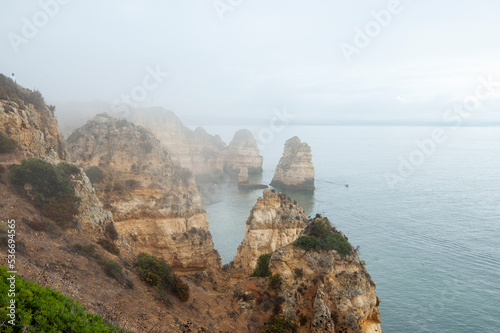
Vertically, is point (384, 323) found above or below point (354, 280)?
below

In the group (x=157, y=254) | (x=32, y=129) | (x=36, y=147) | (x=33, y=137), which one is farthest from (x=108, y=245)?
(x=157, y=254)

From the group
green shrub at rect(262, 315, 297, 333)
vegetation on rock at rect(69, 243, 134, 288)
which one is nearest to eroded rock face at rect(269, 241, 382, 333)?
green shrub at rect(262, 315, 297, 333)

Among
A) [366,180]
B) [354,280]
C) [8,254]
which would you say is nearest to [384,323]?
[354,280]

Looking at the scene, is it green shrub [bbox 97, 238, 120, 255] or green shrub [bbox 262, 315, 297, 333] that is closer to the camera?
green shrub [bbox 262, 315, 297, 333]

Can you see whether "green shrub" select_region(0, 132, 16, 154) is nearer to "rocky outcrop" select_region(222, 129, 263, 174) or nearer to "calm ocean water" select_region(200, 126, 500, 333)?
"calm ocean water" select_region(200, 126, 500, 333)

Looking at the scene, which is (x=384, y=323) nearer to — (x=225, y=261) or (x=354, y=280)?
(x=354, y=280)
